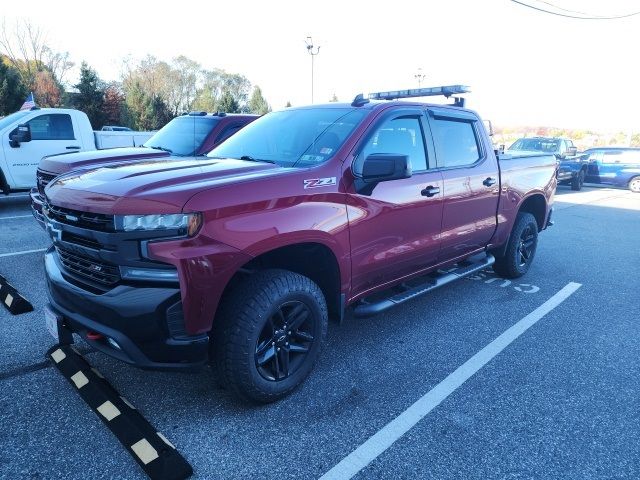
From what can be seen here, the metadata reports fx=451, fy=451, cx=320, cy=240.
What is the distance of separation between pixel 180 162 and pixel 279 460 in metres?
2.05

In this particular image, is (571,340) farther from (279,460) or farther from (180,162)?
(180,162)

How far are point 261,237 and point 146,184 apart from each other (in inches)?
26.7

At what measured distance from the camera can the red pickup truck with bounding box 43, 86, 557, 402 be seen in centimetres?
227

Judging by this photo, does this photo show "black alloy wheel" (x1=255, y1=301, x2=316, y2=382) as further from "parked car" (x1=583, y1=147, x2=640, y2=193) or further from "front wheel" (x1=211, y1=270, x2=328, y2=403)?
"parked car" (x1=583, y1=147, x2=640, y2=193)

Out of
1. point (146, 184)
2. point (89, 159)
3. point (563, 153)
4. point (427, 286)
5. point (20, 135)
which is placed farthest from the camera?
point (563, 153)

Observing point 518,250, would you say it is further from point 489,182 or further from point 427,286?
point 427,286

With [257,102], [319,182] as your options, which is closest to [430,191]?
[319,182]

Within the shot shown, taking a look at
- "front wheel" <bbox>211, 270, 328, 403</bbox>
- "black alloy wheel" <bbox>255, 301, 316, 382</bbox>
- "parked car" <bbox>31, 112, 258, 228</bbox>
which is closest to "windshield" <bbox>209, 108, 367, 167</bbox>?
"front wheel" <bbox>211, 270, 328, 403</bbox>

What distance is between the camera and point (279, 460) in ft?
7.66

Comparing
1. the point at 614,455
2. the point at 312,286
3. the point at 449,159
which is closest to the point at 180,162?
the point at 312,286

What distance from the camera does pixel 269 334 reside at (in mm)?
2713

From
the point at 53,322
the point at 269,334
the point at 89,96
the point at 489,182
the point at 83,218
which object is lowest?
the point at 269,334

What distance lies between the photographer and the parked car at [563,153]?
15359 mm

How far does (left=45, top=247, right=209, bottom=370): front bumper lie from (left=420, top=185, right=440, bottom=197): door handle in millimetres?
2056
